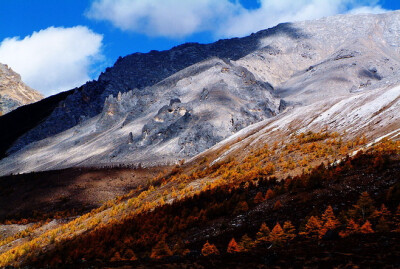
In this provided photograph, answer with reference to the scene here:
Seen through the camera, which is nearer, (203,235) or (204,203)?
(203,235)

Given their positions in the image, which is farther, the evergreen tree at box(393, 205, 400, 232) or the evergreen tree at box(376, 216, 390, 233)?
the evergreen tree at box(393, 205, 400, 232)

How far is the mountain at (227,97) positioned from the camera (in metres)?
37.2

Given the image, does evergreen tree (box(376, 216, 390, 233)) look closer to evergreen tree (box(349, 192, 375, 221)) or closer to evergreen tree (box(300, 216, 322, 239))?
evergreen tree (box(349, 192, 375, 221))

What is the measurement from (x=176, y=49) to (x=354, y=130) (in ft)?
427

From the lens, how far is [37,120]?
12794 centimetres

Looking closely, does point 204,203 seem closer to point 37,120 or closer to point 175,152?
point 175,152

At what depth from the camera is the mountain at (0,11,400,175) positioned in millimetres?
37250

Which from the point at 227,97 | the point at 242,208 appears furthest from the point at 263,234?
the point at 227,97

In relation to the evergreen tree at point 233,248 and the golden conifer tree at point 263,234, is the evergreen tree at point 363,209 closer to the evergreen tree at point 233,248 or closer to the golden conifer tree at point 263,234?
the golden conifer tree at point 263,234

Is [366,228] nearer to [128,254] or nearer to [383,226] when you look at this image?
[383,226]

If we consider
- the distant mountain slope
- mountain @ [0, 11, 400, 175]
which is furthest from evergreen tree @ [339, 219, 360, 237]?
the distant mountain slope

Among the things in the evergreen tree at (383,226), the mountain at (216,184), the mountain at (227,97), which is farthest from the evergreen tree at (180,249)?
the mountain at (227,97)

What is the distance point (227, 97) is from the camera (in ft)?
228

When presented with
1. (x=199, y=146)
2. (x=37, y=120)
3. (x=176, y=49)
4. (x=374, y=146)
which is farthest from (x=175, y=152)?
(x=176, y=49)
